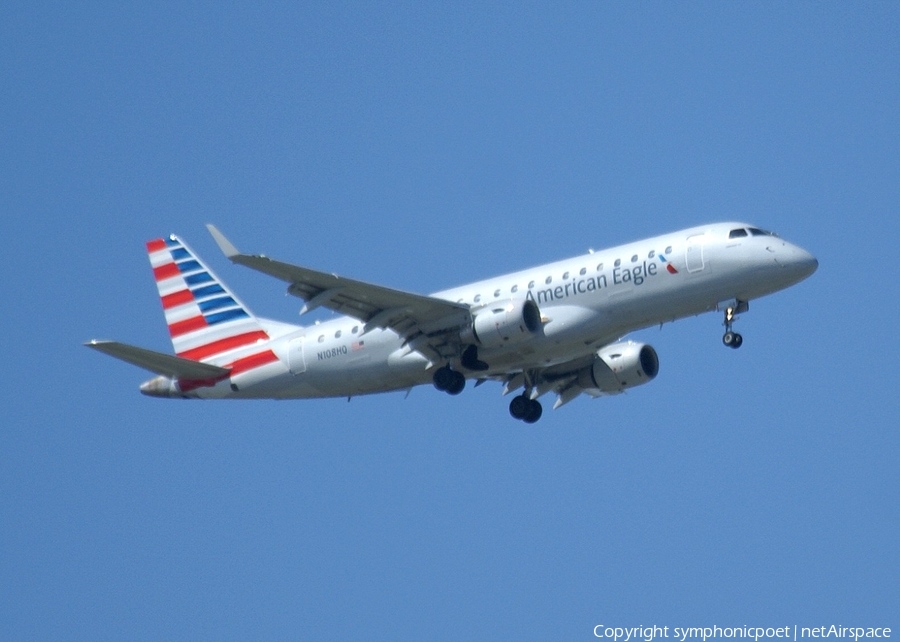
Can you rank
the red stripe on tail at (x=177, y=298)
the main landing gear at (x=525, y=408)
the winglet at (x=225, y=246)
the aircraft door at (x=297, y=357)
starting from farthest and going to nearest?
the red stripe on tail at (x=177, y=298), the main landing gear at (x=525, y=408), the aircraft door at (x=297, y=357), the winglet at (x=225, y=246)

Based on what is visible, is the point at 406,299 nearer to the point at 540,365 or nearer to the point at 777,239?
the point at 540,365

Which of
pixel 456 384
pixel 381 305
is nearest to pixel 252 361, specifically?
pixel 381 305

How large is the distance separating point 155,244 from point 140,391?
279 inches

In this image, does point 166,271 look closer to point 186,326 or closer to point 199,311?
point 199,311

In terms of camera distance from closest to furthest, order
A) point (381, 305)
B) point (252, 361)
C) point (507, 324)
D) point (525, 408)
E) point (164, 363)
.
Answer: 1. point (507, 324)
2. point (381, 305)
3. point (164, 363)
4. point (252, 361)
5. point (525, 408)

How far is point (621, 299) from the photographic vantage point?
140 ft

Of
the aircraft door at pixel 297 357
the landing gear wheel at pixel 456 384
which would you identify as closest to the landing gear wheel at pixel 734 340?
the landing gear wheel at pixel 456 384

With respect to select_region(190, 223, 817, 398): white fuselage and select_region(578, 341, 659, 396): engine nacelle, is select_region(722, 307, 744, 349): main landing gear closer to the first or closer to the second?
select_region(190, 223, 817, 398): white fuselage

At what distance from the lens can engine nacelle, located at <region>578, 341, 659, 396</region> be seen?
48531mm

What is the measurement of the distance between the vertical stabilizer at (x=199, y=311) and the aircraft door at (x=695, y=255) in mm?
14921

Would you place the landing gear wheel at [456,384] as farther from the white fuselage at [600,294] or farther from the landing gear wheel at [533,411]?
the landing gear wheel at [533,411]

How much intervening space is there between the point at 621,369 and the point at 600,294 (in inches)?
249

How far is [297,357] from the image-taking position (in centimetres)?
4734

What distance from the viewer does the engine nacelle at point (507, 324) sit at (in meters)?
42.8
